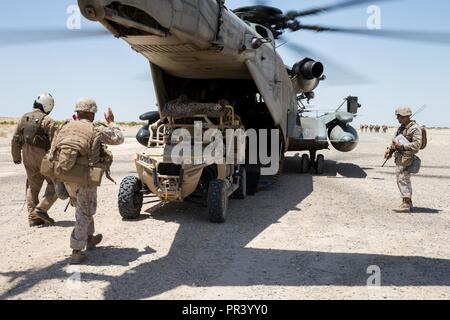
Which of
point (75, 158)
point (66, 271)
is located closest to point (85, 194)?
point (75, 158)

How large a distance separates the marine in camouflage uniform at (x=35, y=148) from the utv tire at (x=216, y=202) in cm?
239

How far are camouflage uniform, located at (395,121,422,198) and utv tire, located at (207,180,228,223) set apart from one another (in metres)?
3.31

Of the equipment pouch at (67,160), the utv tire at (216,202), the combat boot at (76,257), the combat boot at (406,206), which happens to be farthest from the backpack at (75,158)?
the combat boot at (406,206)

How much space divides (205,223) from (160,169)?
111cm

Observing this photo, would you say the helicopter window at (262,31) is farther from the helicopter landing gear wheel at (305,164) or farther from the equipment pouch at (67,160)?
the equipment pouch at (67,160)

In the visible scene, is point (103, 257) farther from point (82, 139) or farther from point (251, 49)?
point (251, 49)

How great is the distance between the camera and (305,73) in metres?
10.7

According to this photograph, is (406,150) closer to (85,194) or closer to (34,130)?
(85,194)

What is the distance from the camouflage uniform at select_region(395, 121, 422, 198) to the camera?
7.31 meters

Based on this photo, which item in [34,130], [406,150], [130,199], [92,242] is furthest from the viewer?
[406,150]

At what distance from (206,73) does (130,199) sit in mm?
2707
